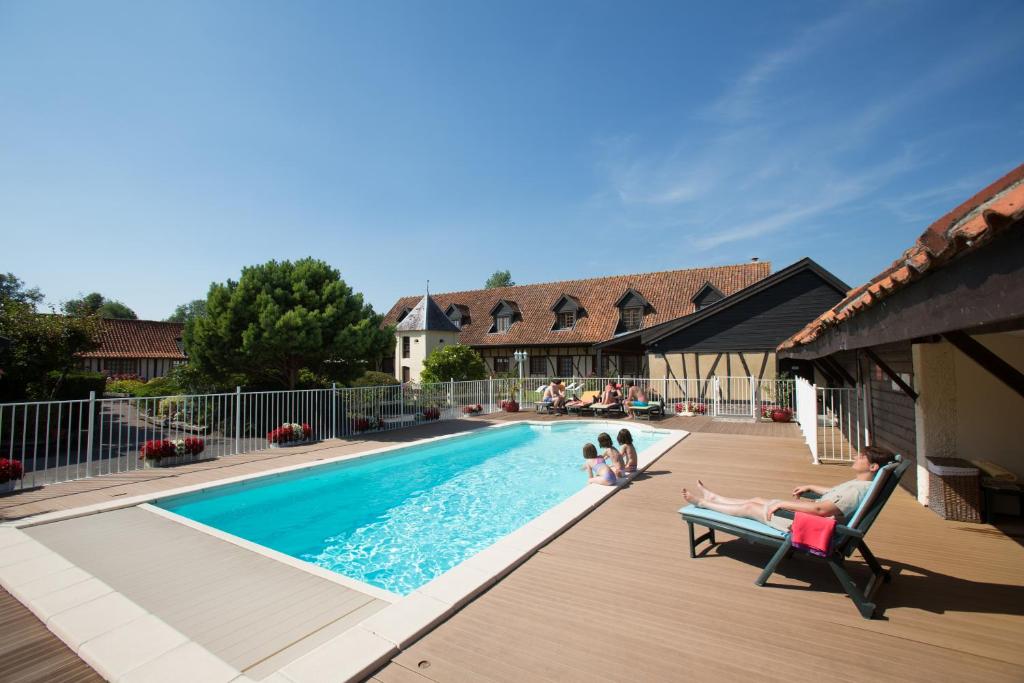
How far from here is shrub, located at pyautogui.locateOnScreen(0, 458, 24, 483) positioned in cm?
658

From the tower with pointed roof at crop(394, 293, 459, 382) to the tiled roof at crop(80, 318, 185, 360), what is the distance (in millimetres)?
16941

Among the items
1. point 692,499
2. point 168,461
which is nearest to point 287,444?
point 168,461

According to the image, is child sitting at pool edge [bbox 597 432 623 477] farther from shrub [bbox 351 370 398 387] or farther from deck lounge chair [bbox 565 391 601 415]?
shrub [bbox 351 370 398 387]

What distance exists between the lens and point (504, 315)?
2864 centimetres

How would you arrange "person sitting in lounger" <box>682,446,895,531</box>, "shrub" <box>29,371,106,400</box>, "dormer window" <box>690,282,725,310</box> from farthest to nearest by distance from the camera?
"dormer window" <box>690,282,725,310</box>
"shrub" <box>29,371,106,400</box>
"person sitting in lounger" <box>682,446,895,531</box>

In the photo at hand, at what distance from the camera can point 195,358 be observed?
1322cm

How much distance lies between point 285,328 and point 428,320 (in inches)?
615

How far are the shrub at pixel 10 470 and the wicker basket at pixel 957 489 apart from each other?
11.9 metres

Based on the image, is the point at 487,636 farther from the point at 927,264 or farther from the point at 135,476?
the point at 135,476

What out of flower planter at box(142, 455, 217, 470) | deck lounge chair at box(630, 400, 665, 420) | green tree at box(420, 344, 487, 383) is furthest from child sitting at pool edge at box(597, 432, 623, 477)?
green tree at box(420, 344, 487, 383)

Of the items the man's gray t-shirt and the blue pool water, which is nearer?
the man's gray t-shirt

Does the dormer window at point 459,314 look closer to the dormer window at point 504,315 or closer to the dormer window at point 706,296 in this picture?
the dormer window at point 504,315

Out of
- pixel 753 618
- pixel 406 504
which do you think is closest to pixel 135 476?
pixel 406 504

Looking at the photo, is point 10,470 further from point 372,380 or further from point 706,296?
point 706,296
